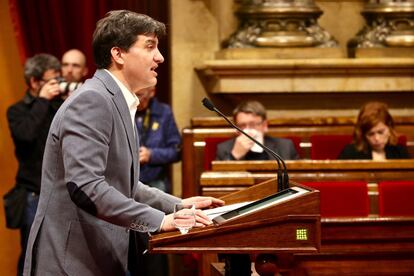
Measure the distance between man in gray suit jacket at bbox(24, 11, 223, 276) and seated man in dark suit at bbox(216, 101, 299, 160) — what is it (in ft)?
8.80

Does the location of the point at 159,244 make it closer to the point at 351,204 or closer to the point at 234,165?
the point at 351,204

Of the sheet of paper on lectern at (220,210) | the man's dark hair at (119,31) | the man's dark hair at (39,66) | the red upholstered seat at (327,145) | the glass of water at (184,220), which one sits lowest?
the red upholstered seat at (327,145)

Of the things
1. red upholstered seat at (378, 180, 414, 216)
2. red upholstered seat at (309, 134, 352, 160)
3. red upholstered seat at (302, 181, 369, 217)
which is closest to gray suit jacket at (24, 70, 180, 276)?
red upholstered seat at (302, 181, 369, 217)

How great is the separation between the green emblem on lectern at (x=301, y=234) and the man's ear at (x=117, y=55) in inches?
27.9

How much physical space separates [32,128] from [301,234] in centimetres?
301

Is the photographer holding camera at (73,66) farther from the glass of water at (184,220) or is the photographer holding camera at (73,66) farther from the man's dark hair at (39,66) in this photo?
the glass of water at (184,220)

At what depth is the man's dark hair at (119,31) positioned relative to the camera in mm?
2842

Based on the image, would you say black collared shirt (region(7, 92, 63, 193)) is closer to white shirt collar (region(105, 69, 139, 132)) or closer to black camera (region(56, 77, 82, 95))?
black camera (region(56, 77, 82, 95))

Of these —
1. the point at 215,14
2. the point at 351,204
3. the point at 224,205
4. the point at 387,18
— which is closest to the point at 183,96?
the point at 215,14

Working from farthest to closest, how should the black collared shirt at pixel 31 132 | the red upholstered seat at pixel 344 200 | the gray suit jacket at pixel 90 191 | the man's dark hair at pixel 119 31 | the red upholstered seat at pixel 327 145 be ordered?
the red upholstered seat at pixel 327 145, the black collared shirt at pixel 31 132, the red upholstered seat at pixel 344 200, the man's dark hair at pixel 119 31, the gray suit jacket at pixel 90 191

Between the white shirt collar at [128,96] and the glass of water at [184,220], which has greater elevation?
the white shirt collar at [128,96]

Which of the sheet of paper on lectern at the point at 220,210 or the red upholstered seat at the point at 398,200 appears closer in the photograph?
the sheet of paper on lectern at the point at 220,210

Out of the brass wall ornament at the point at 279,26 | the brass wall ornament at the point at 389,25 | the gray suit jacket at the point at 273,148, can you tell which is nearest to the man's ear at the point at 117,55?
the gray suit jacket at the point at 273,148

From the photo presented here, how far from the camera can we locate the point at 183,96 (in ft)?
22.4
